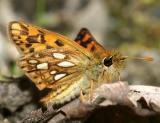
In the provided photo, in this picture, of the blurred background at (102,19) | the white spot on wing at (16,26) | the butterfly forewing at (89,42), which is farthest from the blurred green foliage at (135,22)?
the white spot on wing at (16,26)

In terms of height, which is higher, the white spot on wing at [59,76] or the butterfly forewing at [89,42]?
the butterfly forewing at [89,42]

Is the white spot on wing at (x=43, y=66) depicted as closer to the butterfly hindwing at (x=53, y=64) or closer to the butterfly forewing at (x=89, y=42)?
the butterfly hindwing at (x=53, y=64)

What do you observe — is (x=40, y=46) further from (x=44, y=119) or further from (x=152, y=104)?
(x=152, y=104)

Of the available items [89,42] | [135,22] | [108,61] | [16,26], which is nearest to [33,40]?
[16,26]

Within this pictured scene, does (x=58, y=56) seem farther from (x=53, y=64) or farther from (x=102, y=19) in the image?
(x=102, y=19)

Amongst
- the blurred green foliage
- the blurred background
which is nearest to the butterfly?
the blurred background

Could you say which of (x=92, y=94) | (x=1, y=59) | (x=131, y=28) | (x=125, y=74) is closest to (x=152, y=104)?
(x=92, y=94)

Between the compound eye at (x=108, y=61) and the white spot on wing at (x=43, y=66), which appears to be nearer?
the compound eye at (x=108, y=61)

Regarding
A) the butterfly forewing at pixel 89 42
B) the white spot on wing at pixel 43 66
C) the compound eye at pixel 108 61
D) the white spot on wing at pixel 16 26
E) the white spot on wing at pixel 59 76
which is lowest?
the white spot on wing at pixel 59 76
